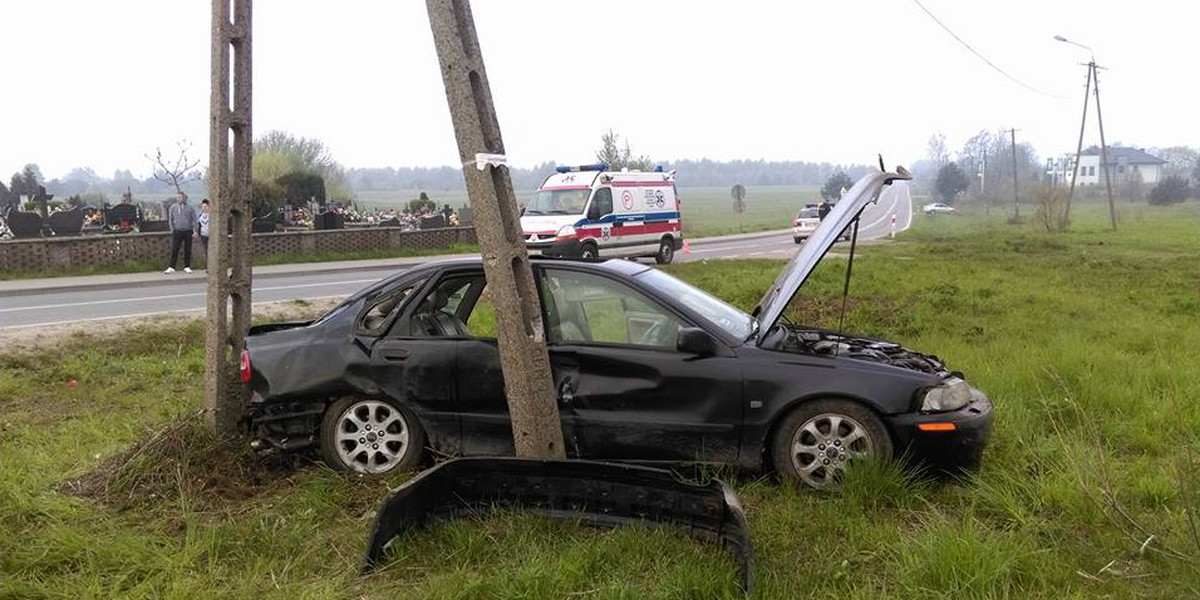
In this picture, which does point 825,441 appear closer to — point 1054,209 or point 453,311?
point 453,311

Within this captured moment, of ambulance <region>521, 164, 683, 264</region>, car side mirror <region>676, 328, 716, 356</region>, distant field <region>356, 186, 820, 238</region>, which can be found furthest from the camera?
distant field <region>356, 186, 820, 238</region>

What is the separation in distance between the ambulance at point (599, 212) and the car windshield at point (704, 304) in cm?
1359

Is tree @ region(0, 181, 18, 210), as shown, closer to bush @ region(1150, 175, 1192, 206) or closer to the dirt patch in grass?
the dirt patch in grass

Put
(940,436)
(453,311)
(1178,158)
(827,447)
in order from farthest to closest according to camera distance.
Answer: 1. (1178,158)
2. (453,311)
3. (827,447)
4. (940,436)

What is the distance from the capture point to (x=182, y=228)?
20.2m

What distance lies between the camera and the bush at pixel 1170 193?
214ft

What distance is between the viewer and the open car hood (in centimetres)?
501

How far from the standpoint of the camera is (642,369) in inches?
190

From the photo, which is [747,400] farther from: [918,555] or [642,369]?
[918,555]

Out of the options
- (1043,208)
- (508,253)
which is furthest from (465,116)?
(1043,208)

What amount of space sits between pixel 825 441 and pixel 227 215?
12.4 ft

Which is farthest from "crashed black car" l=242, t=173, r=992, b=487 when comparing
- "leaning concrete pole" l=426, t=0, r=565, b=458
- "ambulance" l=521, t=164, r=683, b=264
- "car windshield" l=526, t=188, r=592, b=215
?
"car windshield" l=526, t=188, r=592, b=215

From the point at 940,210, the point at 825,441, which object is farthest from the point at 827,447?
the point at 940,210

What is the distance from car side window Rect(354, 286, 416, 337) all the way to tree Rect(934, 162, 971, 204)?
8255cm
